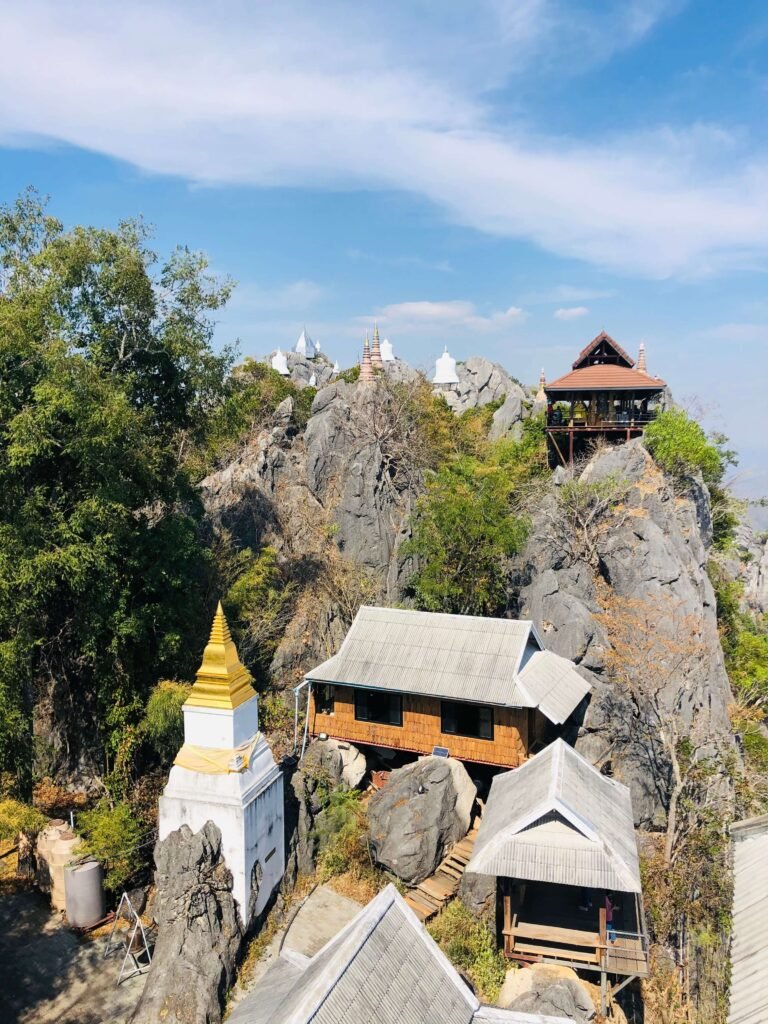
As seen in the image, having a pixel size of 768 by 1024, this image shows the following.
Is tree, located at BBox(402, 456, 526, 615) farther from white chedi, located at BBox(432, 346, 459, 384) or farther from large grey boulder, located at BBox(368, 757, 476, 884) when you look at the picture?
white chedi, located at BBox(432, 346, 459, 384)

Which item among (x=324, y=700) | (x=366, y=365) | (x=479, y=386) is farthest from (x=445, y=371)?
(x=324, y=700)

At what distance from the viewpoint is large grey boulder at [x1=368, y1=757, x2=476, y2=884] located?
15.4 metres

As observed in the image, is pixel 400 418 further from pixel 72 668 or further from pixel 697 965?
pixel 697 965

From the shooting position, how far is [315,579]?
25375 millimetres

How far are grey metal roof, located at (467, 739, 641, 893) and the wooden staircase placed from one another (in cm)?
181

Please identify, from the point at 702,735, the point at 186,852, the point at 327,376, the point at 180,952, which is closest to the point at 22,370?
the point at 186,852

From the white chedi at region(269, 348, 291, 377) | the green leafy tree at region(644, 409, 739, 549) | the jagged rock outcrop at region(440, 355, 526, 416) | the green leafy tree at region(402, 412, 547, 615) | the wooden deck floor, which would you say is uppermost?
the white chedi at region(269, 348, 291, 377)

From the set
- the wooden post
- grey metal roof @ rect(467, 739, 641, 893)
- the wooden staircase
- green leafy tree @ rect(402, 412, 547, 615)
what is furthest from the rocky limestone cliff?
the wooden post

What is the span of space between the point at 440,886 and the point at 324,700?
19.8ft

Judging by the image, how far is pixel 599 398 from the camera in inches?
1133

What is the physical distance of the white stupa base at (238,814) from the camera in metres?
14.1

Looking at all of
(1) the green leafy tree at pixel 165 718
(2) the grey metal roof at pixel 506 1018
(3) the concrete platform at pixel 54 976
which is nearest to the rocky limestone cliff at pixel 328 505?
(1) the green leafy tree at pixel 165 718

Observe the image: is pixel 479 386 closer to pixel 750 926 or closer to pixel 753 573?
pixel 753 573

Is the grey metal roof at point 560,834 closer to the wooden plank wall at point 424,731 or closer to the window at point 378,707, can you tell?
the wooden plank wall at point 424,731
